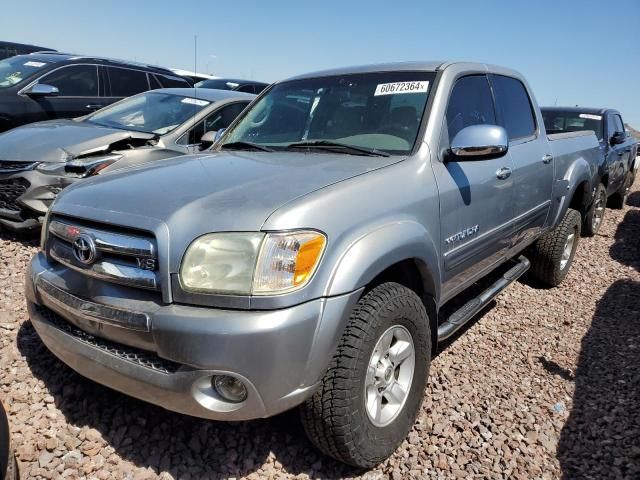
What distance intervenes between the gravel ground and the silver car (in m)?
0.86

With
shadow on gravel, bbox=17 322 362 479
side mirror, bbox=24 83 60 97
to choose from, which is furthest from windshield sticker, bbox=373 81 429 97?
side mirror, bbox=24 83 60 97

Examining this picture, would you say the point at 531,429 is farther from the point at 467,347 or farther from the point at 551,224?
the point at 551,224

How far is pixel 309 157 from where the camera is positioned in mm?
2605

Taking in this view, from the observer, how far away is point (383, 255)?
6.68 feet

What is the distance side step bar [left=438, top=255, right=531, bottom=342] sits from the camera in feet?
8.94

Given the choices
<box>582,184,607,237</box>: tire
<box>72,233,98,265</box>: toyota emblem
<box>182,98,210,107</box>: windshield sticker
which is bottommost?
<box>582,184,607,237</box>: tire

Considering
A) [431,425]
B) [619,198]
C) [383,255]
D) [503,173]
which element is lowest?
[619,198]

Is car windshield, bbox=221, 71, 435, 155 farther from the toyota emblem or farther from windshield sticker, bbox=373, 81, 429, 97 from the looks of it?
the toyota emblem

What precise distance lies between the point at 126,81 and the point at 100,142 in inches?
128

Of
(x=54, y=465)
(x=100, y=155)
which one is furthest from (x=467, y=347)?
(x=100, y=155)

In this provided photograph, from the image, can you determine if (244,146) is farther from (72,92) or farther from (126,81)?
(126,81)

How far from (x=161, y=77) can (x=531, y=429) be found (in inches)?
287

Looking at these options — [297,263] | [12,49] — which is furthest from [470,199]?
[12,49]

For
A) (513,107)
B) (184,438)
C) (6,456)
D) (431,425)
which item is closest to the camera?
(6,456)
